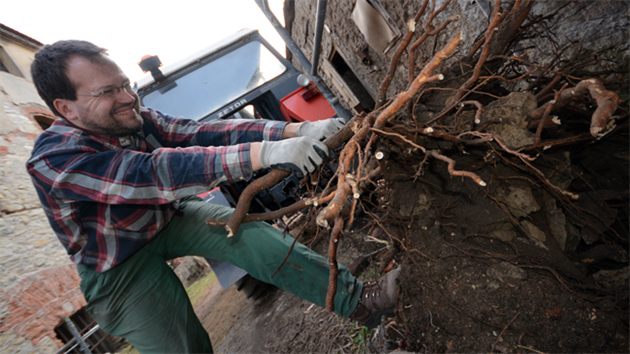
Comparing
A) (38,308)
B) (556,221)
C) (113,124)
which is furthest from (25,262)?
(556,221)

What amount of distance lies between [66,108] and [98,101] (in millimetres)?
199

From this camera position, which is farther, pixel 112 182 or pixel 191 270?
pixel 191 270

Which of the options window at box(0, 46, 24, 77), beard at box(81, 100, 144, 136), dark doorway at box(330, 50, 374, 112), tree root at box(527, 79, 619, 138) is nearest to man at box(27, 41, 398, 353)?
beard at box(81, 100, 144, 136)

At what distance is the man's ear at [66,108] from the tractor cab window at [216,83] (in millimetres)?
1731

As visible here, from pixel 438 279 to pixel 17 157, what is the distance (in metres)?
6.81

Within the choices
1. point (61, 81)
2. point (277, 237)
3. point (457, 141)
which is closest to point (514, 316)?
point (457, 141)

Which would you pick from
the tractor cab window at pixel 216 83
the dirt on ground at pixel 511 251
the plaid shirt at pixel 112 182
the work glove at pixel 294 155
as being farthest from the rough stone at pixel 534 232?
the tractor cab window at pixel 216 83

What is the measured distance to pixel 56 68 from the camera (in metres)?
1.35

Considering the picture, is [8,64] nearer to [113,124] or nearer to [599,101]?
[113,124]

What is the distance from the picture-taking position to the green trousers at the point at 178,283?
1384 mm

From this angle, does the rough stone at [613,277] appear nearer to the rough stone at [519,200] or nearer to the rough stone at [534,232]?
the rough stone at [534,232]

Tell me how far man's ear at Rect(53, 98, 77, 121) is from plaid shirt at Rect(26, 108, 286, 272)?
6 cm

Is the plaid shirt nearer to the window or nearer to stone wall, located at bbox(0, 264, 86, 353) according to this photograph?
stone wall, located at bbox(0, 264, 86, 353)

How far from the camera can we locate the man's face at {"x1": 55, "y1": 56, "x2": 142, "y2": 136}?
4.51ft
